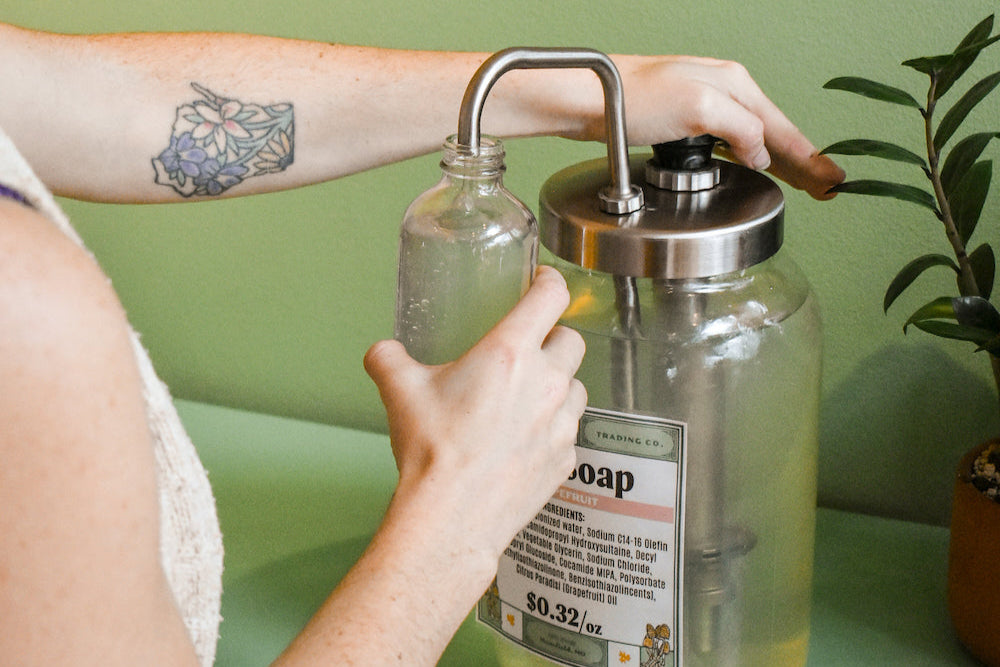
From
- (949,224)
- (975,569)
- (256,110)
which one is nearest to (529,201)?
(256,110)

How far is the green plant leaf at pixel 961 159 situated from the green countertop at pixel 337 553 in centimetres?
31

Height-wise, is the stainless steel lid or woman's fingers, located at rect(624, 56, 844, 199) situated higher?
woman's fingers, located at rect(624, 56, 844, 199)

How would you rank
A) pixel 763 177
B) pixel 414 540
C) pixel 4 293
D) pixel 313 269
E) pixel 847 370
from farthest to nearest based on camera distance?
pixel 313 269 → pixel 847 370 → pixel 763 177 → pixel 414 540 → pixel 4 293

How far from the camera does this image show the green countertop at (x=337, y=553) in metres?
0.77

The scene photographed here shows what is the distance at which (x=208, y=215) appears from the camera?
108cm

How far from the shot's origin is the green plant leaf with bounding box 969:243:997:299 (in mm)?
708

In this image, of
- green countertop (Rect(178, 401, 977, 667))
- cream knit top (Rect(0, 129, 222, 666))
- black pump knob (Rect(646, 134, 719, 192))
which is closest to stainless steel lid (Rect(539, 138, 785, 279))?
black pump knob (Rect(646, 134, 719, 192))

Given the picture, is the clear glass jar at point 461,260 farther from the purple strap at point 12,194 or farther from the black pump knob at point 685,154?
the purple strap at point 12,194

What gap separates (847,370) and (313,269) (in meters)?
0.52

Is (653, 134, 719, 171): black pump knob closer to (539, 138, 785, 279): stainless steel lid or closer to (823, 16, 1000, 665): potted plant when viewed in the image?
(539, 138, 785, 279): stainless steel lid

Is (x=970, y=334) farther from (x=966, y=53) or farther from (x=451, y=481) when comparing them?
(x=451, y=481)

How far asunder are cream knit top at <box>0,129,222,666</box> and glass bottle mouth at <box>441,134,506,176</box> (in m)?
0.18

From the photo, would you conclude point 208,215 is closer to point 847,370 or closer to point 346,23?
point 346,23

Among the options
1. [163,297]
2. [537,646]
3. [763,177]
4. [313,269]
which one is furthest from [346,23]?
[537,646]
